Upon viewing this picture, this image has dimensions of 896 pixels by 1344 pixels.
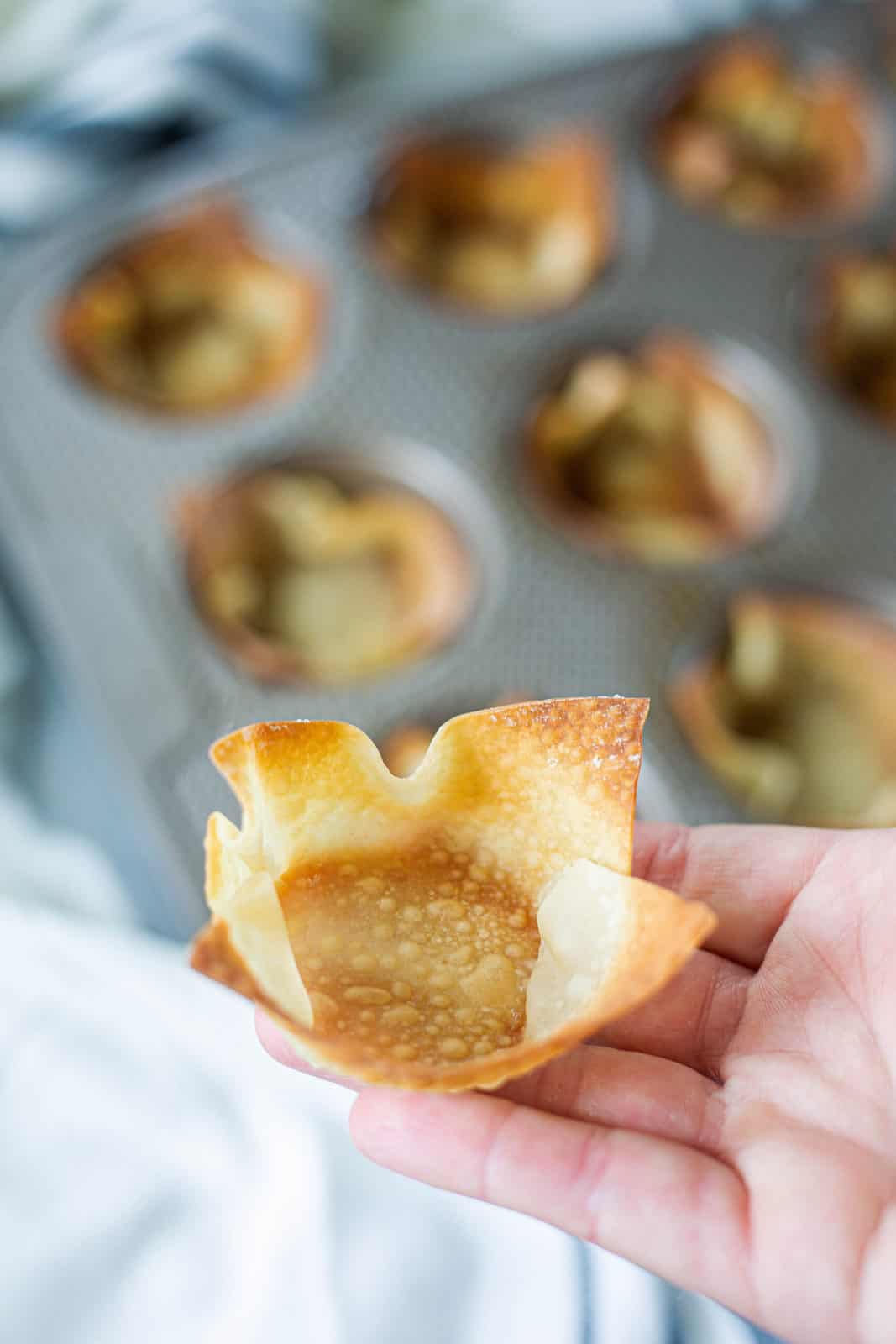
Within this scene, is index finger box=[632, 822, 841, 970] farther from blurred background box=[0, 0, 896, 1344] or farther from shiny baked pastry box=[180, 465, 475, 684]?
shiny baked pastry box=[180, 465, 475, 684]

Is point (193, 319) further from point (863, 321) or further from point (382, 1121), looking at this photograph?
point (382, 1121)

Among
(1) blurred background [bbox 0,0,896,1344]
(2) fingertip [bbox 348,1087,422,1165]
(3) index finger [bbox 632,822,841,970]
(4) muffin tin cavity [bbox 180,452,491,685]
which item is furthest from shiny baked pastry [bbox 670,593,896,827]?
(2) fingertip [bbox 348,1087,422,1165]

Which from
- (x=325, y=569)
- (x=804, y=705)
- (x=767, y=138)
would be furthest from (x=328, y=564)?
(x=767, y=138)

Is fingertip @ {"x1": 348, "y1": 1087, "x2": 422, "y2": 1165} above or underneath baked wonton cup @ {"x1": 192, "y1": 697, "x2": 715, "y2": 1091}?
underneath

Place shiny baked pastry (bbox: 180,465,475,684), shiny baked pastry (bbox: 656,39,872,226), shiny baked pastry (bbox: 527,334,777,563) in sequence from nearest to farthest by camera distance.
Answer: shiny baked pastry (bbox: 180,465,475,684) < shiny baked pastry (bbox: 527,334,777,563) < shiny baked pastry (bbox: 656,39,872,226)

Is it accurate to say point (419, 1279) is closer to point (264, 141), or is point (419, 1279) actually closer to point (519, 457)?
point (519, 457)
